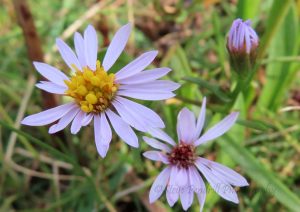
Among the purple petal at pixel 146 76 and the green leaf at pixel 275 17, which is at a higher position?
the purple petal at pixel 146 76

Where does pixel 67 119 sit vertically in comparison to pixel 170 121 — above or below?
above

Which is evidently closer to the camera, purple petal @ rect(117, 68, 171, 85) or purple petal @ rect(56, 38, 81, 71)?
purple petal @ rect(117, 68, 171, 85)

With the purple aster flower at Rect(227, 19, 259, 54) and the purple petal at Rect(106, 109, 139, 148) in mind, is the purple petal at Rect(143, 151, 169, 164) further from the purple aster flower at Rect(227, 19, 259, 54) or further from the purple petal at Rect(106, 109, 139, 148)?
the purple aster flower at Rect(227, 19, 259, 54)

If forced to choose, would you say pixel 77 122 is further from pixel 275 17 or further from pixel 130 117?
pixel 275 17

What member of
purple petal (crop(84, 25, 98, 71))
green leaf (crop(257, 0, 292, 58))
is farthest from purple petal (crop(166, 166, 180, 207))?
green leaf (crop(257, 0, 292, 58))

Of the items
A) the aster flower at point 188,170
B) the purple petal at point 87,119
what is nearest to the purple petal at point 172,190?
the aster flower at point 188,170

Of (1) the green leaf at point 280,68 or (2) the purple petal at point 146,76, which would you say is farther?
(1) the green leaf at point 280,68

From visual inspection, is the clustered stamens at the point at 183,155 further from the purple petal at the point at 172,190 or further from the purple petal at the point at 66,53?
the purple petal at the point at 66,53

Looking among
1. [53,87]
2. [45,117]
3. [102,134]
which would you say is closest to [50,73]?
[53,87]
